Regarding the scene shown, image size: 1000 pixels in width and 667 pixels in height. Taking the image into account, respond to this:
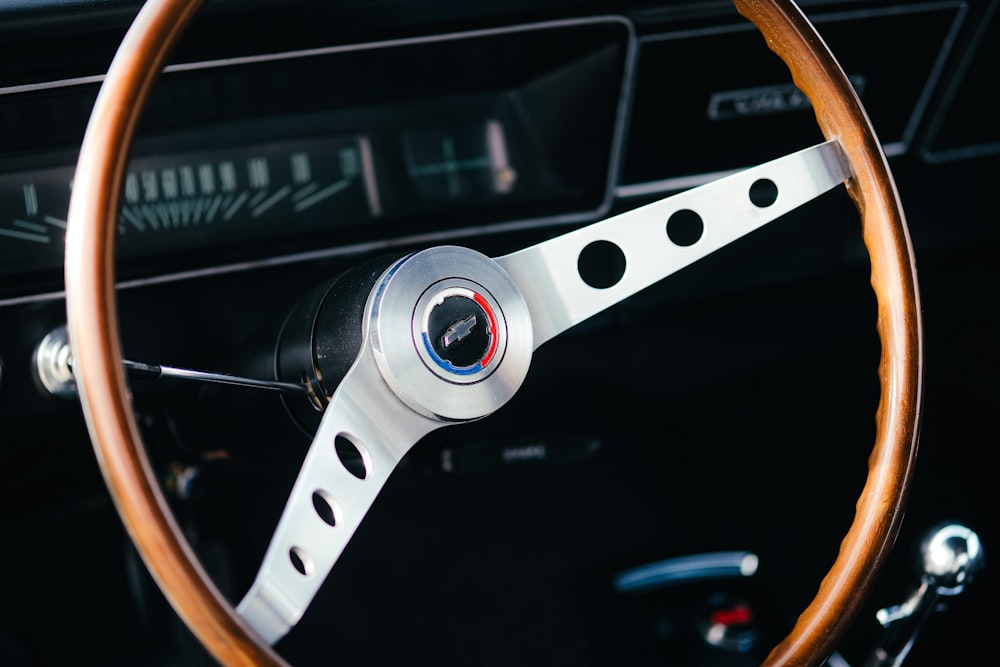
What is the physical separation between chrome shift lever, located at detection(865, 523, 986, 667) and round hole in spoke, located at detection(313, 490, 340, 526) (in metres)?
0.56

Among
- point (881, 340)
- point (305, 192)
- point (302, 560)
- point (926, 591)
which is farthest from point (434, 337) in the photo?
point (926, 591)

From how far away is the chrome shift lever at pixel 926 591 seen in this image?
0.87 metres

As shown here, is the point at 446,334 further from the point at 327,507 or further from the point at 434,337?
the point at 327,507

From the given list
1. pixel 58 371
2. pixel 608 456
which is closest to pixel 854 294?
pixel 608 456

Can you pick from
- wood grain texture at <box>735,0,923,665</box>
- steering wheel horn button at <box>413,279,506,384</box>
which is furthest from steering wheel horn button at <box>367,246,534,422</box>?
wood grain texture at <box>735,0,923,665</box>

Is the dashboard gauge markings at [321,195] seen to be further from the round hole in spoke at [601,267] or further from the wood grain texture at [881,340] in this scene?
the wood grain texture at [881,340]

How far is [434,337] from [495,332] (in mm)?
41

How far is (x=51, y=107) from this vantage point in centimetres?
82

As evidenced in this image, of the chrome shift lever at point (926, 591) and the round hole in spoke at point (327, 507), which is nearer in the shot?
the round hole in spoke at point (327, 507)

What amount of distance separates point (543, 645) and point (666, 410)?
1.20ft

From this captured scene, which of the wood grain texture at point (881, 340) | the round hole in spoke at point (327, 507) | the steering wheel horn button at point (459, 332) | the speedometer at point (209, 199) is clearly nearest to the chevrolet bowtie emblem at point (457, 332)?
the steering wheel horn button at point (459, 332)

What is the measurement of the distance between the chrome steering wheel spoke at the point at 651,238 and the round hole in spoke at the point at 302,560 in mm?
203

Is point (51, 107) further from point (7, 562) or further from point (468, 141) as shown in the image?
point (7, 562)

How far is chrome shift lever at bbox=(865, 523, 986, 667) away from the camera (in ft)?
2.86
